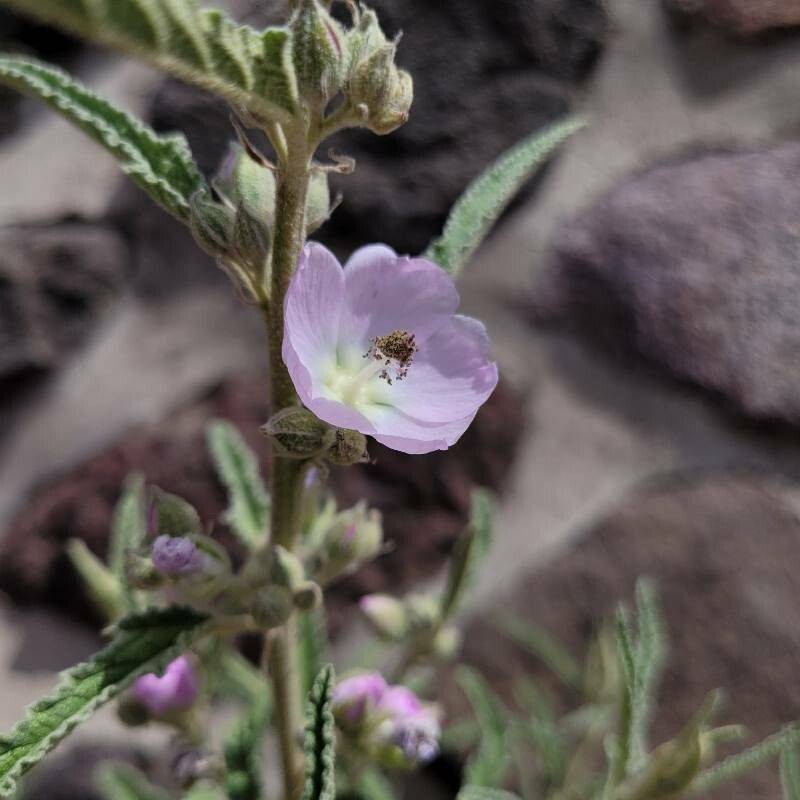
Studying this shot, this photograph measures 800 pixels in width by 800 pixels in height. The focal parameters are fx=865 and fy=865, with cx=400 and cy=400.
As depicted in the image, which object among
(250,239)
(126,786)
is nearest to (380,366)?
(250,239)

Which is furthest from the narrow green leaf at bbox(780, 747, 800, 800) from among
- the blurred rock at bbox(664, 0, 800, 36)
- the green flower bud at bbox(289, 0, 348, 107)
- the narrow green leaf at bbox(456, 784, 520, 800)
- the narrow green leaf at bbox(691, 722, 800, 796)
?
the blurred rock at bbox(664, 0, 800, 36)

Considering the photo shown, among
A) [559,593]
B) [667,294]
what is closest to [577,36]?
[667,294]

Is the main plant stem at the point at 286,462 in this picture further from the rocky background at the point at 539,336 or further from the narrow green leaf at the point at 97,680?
the rocky background at the point at 539,336

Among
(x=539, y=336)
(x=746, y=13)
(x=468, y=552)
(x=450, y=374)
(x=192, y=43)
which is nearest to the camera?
(x=192, y=43)

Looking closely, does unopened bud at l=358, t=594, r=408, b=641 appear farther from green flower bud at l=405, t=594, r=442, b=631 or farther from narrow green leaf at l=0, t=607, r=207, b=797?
narrow green leaf at l=0, t=607, r=207, b=797

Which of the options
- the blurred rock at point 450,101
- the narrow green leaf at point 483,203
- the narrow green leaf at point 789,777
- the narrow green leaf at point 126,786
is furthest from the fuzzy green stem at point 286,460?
the blurred rock at point 450,101

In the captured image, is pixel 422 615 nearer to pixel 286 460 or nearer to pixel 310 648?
pixel 310 648
